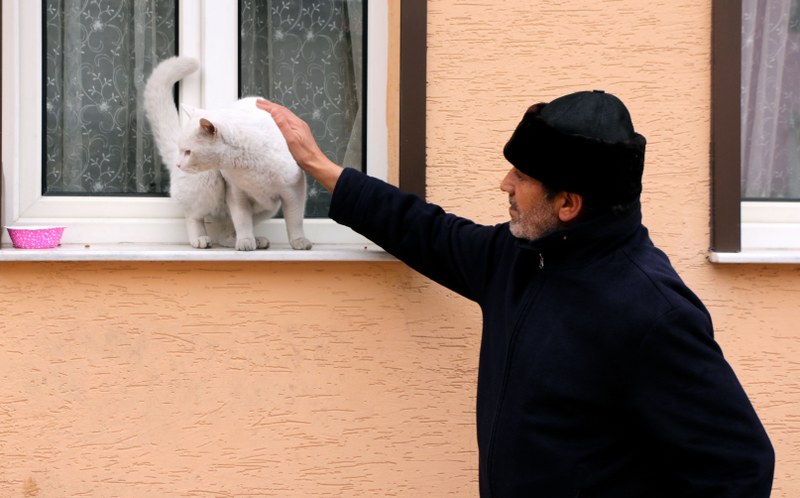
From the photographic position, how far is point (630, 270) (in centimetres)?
179

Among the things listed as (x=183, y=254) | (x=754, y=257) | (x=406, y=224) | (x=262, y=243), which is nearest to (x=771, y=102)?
(x=754, y=257)

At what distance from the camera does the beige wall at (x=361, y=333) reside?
8.38ft

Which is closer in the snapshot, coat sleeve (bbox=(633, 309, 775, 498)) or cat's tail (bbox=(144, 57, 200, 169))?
coat sleeve (bbox=(633, 309, 775, 498))

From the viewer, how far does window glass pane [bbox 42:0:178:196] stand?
9.42 ft

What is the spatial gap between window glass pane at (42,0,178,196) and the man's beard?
1412 millimetres

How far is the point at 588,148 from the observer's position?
1.74 metres

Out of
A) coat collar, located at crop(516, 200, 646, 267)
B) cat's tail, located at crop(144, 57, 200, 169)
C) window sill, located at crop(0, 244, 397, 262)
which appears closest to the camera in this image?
coat collar, located at crop(516, 200, 646, 267)

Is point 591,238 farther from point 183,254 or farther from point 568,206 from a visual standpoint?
point 183,254

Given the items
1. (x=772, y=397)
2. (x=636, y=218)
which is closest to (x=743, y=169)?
(x=772, y=397)

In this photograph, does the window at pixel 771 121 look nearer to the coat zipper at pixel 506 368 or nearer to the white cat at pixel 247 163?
the coat zipper at pixel 506 368

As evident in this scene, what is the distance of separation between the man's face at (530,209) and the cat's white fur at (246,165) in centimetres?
81

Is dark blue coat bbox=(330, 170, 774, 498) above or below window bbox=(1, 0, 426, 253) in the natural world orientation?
below

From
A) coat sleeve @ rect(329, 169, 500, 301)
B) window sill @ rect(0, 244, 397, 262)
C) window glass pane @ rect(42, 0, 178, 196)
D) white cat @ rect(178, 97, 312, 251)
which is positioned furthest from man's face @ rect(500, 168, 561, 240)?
window glass pane @ rect(42, 0, 178, 196)

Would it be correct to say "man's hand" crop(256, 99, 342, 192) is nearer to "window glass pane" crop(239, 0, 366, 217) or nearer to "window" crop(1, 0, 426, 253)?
"window" crop(1, 0, 426, 253)
